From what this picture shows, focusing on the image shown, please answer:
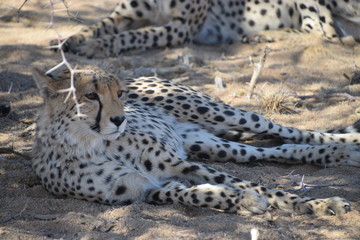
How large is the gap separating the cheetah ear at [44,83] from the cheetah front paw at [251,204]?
1.29m

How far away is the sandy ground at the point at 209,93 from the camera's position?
10.7 ft

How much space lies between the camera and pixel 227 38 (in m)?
8.10

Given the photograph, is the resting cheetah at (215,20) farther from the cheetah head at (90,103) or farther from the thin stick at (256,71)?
the cheetah head at (90,103)

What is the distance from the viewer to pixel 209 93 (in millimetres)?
6102

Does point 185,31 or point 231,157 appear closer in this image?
point 231,157

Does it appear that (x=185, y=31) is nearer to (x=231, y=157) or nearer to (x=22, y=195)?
(x=231, y=157)

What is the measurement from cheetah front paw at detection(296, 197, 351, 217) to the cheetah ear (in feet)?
5.27

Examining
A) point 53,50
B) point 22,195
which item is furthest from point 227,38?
point 22,195

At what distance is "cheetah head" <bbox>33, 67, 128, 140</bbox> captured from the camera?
367 cm

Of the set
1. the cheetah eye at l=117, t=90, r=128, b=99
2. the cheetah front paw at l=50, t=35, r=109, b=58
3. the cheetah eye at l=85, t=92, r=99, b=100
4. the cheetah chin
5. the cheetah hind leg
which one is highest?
the cheetah eye at l=85, t=92, r=99, b=100

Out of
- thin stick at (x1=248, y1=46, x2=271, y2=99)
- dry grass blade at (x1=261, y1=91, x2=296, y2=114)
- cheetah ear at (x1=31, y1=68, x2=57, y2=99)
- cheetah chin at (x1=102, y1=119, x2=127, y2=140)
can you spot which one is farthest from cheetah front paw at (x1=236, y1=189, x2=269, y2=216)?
thin stick at (x1=248, y1=46, x2=271, y2=99)

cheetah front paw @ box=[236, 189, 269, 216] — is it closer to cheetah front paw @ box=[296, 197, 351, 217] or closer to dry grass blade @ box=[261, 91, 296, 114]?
cheetah front paw @ box=[296, 197, 351, 217]

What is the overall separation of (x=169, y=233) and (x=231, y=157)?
66.2 inches

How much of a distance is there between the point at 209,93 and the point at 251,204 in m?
2.62
